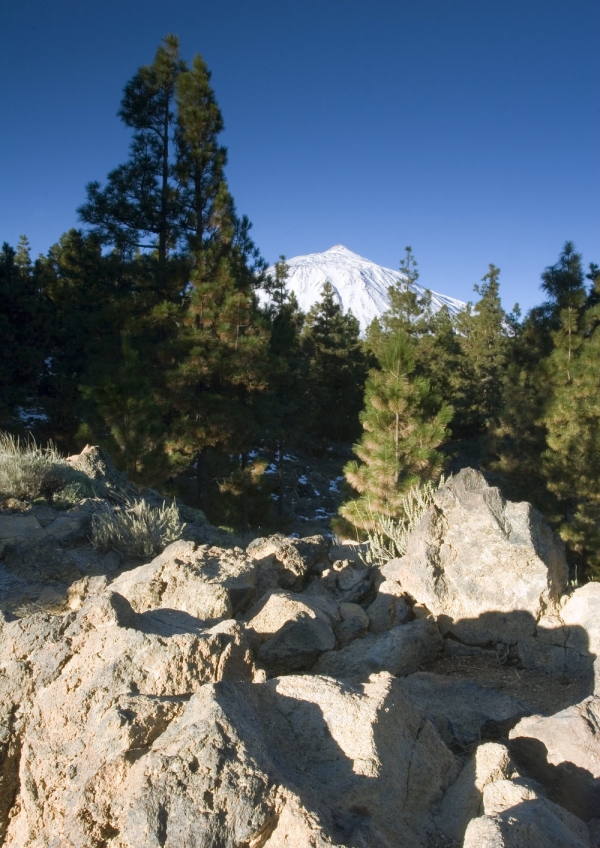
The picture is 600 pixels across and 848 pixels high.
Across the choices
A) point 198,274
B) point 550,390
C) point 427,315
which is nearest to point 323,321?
point 427,315

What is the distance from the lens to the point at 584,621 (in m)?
3.63

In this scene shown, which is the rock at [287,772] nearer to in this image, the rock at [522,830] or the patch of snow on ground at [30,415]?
the rock at [522,830]

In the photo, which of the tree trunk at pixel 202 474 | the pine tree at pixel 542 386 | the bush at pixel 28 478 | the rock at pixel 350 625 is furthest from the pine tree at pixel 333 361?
the rock at pixel 350 625

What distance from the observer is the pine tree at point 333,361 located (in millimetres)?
25875

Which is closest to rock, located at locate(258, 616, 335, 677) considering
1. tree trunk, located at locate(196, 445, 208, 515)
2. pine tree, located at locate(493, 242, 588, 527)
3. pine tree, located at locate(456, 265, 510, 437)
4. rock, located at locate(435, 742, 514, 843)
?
rock, located at locate(435, 742, 514, 843)

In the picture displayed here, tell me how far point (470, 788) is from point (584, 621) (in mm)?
1890

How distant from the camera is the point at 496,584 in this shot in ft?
12.9

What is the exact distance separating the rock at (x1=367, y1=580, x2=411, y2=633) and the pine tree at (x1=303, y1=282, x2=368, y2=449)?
20.7m

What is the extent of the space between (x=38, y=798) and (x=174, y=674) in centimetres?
52

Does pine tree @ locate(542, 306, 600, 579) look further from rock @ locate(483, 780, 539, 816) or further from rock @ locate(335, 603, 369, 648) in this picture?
rock @ locate(483, 780, 539, 816)

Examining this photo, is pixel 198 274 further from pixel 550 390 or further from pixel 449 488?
pixel 449 488

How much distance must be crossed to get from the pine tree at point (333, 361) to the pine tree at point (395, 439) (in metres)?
15.0

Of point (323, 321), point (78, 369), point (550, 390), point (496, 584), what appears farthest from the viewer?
point (323, 321)

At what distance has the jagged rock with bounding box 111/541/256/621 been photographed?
3.37 m
